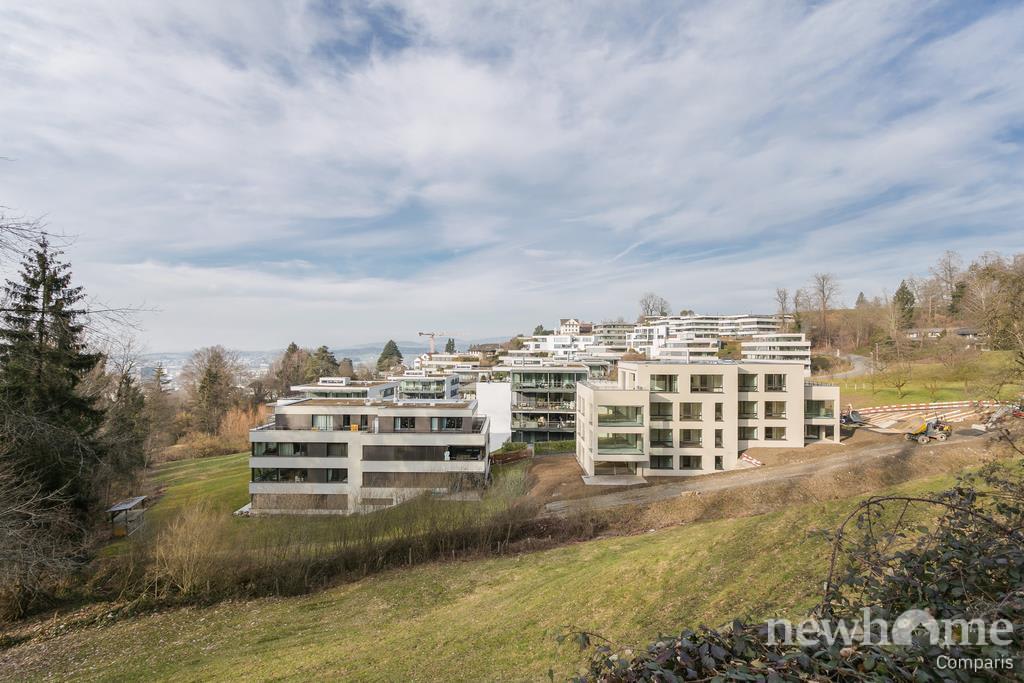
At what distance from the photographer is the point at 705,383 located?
104ft

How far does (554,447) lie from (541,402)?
6.03 metres

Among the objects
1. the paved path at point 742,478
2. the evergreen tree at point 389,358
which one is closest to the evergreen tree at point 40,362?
the paved path at point 742,478

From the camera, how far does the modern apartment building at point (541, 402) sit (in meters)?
45.5

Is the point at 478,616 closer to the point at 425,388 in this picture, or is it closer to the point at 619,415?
the point at 619,415

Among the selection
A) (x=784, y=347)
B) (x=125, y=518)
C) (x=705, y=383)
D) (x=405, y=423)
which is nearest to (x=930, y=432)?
(x=705, y=383)

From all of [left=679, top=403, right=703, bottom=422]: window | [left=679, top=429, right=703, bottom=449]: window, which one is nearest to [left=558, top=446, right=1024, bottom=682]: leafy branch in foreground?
[left=679, top=403, right=703, bottom=422]: window

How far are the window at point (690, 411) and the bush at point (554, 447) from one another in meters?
11.8

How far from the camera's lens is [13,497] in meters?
10.0

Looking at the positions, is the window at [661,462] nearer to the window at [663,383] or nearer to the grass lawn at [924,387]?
the window at [663,383]

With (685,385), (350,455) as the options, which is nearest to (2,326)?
(350,455)

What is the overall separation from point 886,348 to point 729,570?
175 ft

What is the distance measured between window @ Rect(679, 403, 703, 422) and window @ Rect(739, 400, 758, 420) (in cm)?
304

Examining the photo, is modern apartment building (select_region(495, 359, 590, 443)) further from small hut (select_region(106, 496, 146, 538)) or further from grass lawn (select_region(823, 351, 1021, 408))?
small hut (select_region(106, 496, 146, 538))

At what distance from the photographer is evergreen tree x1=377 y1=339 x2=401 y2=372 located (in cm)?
11194
